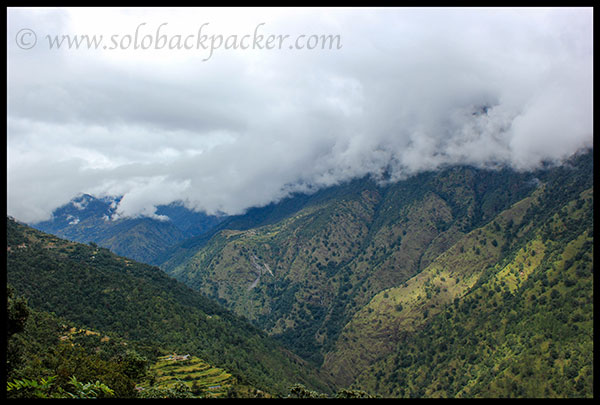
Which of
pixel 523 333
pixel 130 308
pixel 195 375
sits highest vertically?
pixel 130 308

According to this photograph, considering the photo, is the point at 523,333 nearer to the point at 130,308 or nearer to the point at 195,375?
the point at 195,375

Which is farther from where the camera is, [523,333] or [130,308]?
[523,333]

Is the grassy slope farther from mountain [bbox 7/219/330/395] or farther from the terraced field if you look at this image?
the terraced field

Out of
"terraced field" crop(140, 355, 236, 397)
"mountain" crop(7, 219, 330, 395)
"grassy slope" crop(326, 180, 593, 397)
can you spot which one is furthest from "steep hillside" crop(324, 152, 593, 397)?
"terraced field" crop(140, 355, 236, 397)

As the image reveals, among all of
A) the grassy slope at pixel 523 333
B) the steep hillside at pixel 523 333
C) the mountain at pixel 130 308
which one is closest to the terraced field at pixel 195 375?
the mountain at pixel 130 308

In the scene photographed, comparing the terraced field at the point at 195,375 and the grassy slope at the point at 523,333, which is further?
the grassy slope at the point at 523,333

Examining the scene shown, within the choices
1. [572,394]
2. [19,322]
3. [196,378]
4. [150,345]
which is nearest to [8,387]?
[19,322]

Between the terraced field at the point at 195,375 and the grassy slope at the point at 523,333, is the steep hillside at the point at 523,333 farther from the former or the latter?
the terraced field at the point at 195,375

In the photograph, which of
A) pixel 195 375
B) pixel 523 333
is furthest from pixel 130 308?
pixel 523 333
